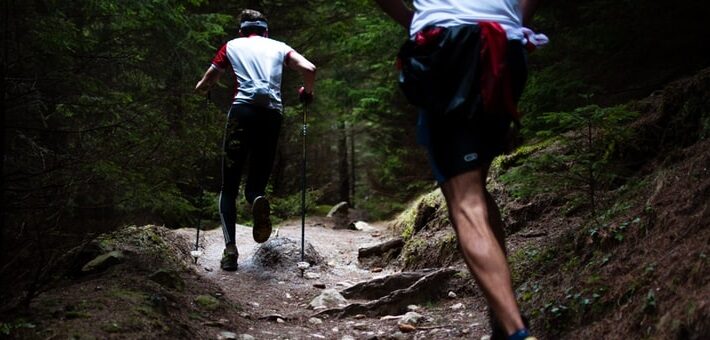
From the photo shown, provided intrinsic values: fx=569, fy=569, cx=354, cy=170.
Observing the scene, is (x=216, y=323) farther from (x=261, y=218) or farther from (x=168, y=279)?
(x=261, y=218)

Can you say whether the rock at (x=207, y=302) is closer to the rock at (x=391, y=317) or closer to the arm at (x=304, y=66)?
the rock at (x=391, y=317)

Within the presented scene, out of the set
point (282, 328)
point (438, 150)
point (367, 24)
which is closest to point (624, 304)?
point (438, 150)

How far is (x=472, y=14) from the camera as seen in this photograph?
96.7 inches

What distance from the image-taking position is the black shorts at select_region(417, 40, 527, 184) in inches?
91.7

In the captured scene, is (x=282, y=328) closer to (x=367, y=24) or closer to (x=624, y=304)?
(x=624, y=304)

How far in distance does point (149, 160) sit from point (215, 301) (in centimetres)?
117

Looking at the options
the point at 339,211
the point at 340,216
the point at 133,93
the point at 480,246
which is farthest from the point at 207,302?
the point at 339,211

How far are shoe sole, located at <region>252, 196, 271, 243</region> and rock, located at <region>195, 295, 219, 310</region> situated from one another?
5.10 feet

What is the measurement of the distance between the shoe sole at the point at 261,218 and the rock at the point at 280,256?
0.46 metres

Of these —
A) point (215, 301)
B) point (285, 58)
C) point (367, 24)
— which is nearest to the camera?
point (215, 301)

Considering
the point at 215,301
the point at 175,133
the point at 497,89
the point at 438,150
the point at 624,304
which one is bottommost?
the point at 215,301

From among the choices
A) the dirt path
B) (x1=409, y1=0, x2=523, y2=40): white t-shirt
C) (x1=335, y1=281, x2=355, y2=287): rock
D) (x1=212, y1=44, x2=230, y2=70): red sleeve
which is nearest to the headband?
(x1=212, y1=44, x2=230, y2=70): red sleeve

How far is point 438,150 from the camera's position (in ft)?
7.91

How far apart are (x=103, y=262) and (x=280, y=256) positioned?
87.8 inches
